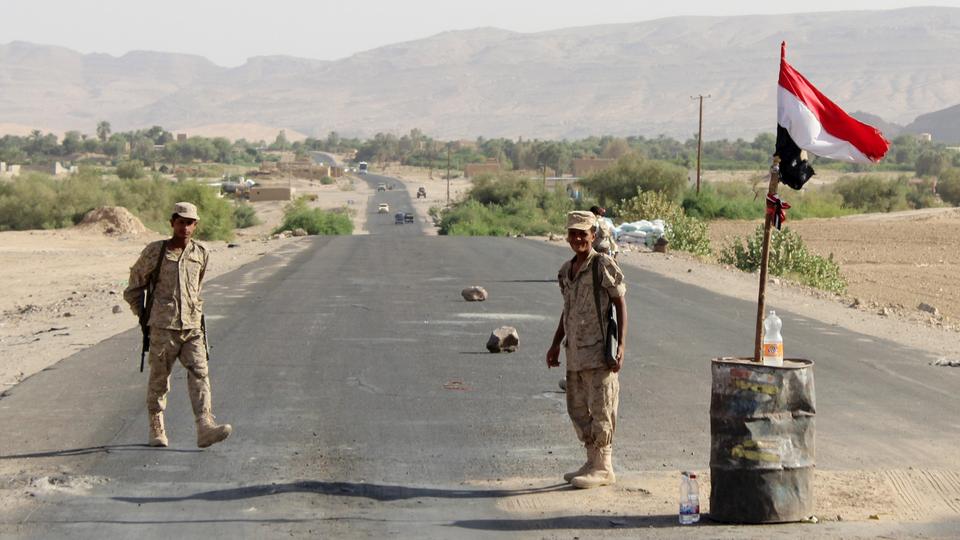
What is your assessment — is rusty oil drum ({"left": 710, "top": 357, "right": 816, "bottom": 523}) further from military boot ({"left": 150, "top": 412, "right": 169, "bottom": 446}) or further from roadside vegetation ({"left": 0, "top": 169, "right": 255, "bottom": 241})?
roadside vegetation ({"left": 0, "top": 169, "right": 255, "bottom": 241})

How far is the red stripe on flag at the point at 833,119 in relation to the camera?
924 cm

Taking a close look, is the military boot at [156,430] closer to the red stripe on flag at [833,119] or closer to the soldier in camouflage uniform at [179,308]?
the soldier in camouflage uniform at [179,308]

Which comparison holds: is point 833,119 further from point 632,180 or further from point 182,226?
point 632,180

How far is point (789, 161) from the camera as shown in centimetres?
936

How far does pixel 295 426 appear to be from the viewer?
39.8 ft

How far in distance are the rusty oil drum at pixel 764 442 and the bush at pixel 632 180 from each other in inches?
2645

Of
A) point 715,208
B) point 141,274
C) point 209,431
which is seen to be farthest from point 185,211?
point 715,208

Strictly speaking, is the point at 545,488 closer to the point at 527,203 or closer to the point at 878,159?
the point at 878,159

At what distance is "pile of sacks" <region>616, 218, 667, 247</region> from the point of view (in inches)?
1770

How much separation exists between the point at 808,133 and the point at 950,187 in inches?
3830

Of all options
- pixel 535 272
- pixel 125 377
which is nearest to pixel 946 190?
pixel 535 272

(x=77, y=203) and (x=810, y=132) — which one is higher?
(x=810, y=132)

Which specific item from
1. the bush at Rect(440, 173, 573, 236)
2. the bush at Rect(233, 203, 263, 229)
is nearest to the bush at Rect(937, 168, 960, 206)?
the bush at Rect(440, 173, 573, 236)

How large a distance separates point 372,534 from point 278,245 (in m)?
39.4
